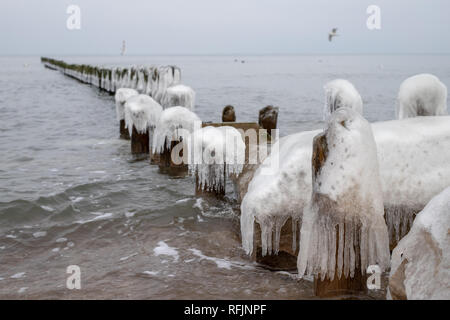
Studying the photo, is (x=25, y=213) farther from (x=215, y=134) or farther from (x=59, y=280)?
(x=215, y=134)

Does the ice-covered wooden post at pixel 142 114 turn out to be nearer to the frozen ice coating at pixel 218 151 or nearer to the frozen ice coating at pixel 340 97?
the frozen ice coating at pixel 218 151

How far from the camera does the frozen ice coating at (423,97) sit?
553cm

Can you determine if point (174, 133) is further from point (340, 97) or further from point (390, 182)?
point (390, 182)

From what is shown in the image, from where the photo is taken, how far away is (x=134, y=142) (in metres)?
12.8

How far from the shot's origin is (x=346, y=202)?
383 cm

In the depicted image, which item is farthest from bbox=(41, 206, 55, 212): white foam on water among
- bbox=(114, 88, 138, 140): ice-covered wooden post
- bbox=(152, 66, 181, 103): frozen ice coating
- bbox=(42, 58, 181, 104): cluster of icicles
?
bbox=(152, 66, 181, 103): frozen ice coating

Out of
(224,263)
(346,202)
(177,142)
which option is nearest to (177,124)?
(177,142)

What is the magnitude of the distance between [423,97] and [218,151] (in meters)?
3.28

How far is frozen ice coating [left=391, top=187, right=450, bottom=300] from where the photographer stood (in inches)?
120

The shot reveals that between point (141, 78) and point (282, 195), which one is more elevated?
point (141, 78)

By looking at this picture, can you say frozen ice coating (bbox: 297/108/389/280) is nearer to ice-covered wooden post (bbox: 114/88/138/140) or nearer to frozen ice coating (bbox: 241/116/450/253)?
frozen ice coating (bbox: 241/116/450/253)

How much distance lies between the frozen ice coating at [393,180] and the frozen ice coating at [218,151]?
2620 millimetres

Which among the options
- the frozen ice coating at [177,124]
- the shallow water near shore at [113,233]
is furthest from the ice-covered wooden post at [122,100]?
the frozen ice coating at [177,124]
